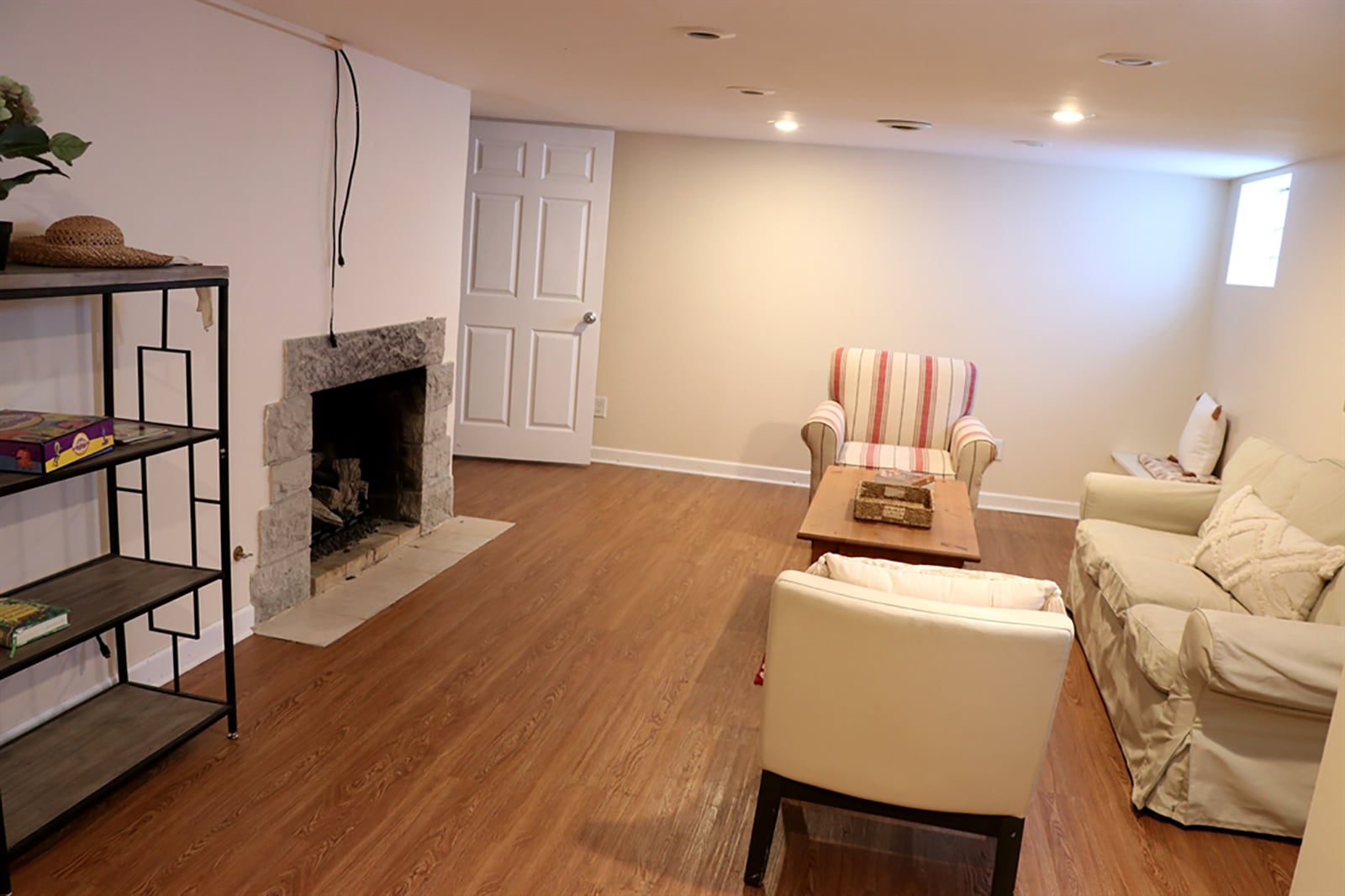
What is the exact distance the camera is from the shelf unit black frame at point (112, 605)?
2.23 metres

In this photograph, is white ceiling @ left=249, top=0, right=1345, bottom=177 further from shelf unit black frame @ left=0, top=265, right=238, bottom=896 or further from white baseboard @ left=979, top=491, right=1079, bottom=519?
white baseboard @ left=979, top=491, right=1079, bottom=519

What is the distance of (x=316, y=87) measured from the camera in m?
3.65

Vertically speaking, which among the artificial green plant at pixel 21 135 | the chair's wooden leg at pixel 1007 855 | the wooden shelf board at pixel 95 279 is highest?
the artificial green plant at pixel 21 135

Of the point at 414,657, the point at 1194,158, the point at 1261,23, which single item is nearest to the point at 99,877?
the point at 414,657

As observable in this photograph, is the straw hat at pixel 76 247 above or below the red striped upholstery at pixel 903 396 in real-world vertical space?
above

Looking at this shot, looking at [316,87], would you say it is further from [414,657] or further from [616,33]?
[414,657]

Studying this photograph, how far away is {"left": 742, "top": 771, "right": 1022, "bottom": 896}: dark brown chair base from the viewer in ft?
7.72

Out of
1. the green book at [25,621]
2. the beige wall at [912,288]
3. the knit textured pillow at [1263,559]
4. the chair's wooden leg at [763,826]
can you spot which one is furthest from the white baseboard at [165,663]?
the beige wall at [912,288]

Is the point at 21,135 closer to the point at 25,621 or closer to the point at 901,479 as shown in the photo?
the point at 25,621

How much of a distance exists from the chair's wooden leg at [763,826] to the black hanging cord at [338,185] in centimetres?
237

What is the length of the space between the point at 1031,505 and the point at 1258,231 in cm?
190

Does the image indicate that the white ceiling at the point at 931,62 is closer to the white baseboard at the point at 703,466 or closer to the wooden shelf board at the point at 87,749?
the wooden shelf board at the point at 87,749

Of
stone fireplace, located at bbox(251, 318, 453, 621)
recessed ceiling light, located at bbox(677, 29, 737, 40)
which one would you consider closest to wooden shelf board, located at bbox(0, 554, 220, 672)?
stone fireplace, located at bbox(251, 318, 453, 621)

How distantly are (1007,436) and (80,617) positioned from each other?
16.8 feet
